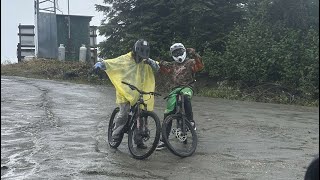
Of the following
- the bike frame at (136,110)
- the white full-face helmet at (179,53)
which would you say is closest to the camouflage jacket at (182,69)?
the white full-face helmet at (179,53)

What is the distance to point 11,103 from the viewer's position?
13305 mm

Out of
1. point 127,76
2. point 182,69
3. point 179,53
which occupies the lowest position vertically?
point 127,76

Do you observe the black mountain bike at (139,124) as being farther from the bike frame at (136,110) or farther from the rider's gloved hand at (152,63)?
the rider's gloved hand at (152,63)

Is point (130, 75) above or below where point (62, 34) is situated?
Result: below

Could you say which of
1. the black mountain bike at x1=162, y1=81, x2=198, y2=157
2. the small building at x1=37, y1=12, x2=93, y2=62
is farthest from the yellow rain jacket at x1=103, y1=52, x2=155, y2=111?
the small building at x1=37, y1=12, x2=93, y2=62

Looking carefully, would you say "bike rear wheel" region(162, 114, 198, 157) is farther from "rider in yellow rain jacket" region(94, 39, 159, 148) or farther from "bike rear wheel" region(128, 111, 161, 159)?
"rider in yellow rain jacket" region(94, 39, 159, 148)

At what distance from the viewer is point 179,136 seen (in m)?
7.88

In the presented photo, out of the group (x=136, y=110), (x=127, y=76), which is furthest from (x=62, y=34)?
(x=136, y=110)

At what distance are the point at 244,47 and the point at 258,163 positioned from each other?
38.9 ft

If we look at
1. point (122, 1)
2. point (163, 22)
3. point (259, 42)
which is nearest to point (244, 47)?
point (259, 42)

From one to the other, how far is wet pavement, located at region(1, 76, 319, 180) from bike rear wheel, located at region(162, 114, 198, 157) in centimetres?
16

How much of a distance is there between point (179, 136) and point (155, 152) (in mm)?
474

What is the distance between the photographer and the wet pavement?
650cm

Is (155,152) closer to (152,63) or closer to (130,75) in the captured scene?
(130,75)
